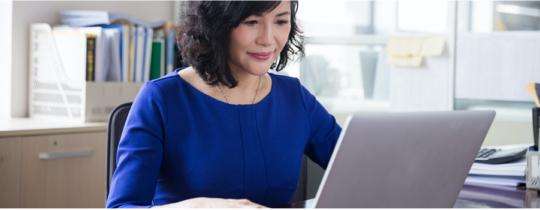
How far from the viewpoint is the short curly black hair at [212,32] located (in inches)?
56.4

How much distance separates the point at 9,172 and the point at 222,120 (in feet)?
3.85

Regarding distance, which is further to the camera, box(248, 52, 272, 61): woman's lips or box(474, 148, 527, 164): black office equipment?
box(474, 148, 527, 164): black office equipment

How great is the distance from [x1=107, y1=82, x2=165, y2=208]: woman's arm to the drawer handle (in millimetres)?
1145

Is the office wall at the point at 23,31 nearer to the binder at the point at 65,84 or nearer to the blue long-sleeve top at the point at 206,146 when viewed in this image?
the binder at the point at 65,84

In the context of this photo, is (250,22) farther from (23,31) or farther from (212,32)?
(23,31)

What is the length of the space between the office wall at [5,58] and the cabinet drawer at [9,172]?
1.57 feet

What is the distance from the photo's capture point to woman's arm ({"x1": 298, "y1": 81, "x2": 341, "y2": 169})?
5.48 feet

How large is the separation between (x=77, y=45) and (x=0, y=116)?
399 mm

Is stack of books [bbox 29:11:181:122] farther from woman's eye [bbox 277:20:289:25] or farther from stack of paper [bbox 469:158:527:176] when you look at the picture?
stack of paper [bbox 469:158:527:176]

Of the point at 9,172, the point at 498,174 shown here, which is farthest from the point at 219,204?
the point at 9,172

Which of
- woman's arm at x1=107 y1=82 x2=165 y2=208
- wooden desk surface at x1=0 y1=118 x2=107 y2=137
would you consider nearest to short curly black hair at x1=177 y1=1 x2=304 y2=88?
woman's arm at x1=107 y1=82 x2=165 y2=208

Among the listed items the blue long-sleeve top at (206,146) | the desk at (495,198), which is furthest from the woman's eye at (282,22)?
the desk at (495,198)

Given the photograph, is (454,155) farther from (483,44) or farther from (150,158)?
(483,44)

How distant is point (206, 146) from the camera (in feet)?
4.87
